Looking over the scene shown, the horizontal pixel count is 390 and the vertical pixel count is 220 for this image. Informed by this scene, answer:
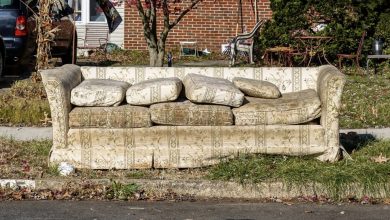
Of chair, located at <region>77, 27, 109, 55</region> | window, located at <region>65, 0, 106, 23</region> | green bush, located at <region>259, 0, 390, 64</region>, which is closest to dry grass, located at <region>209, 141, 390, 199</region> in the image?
green bush, located at <region>259, 0, 390, 64</region>

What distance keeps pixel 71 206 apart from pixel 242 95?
214cm

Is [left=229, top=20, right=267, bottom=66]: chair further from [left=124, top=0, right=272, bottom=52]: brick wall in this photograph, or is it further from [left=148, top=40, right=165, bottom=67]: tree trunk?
[left=148, top=40, right=165, bottom=67]: tree trunk

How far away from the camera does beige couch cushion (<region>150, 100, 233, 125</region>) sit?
29.9ft

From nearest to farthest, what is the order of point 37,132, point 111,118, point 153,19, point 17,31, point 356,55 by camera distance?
point 111,118, point 37,132, point 153,19, point 17,31, point 356,55

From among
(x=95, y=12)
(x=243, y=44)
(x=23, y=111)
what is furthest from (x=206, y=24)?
(x=23, y=111)

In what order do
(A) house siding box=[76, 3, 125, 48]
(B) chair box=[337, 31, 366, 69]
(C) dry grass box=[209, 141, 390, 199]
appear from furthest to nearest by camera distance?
(A) house siding box=[76, 3, 125, 48], (B) chair box=[337, 31, 366, 69], (C) dry grass box=[209, 141, 390, 199]

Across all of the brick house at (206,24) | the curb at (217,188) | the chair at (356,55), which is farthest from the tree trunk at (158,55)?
the curb at (217,188)

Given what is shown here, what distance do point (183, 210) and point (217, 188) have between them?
660 millimetres

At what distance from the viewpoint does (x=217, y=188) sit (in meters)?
8.62

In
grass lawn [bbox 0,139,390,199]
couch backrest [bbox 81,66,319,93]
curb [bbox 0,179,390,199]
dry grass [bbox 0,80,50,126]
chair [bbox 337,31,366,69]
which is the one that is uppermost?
couch backrest [bbox 81,66,319,93]

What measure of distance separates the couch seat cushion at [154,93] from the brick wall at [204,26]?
1318cm

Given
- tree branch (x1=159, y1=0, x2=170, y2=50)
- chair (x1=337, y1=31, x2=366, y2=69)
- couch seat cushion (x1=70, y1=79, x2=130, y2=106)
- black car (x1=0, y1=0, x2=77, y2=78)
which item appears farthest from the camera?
chair (x1=337, y1=31, x2=366, y2=69)

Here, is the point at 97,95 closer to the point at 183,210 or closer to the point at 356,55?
the point at 183,210

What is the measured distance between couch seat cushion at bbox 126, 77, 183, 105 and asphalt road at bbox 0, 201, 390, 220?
1.32 metres
